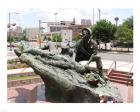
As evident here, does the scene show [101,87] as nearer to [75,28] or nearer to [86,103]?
[86,103]

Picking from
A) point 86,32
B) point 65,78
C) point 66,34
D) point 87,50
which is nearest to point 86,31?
point 86,32

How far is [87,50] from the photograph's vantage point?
14.7 feet

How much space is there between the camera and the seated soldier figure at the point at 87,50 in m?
4.37

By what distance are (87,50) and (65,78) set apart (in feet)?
2.01

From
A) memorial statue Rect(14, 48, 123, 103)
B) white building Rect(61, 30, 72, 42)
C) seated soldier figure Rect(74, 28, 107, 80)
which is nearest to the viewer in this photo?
memorial statue Rect(14, 48, 123, 103)

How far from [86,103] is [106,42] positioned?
13.6 feet

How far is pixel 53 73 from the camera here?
13.7 feet

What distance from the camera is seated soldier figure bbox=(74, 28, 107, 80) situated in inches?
172

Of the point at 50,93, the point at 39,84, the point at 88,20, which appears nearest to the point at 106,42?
the point at 88,20

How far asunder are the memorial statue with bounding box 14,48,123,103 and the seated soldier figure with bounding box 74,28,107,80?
0.13m

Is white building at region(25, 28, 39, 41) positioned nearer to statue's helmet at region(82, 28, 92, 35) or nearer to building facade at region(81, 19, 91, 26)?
building facade at region(81, 19, 91, 26)

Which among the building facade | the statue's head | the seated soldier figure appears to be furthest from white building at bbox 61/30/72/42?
the statue's head

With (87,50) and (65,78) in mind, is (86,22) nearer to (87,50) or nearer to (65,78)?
(87,50)
